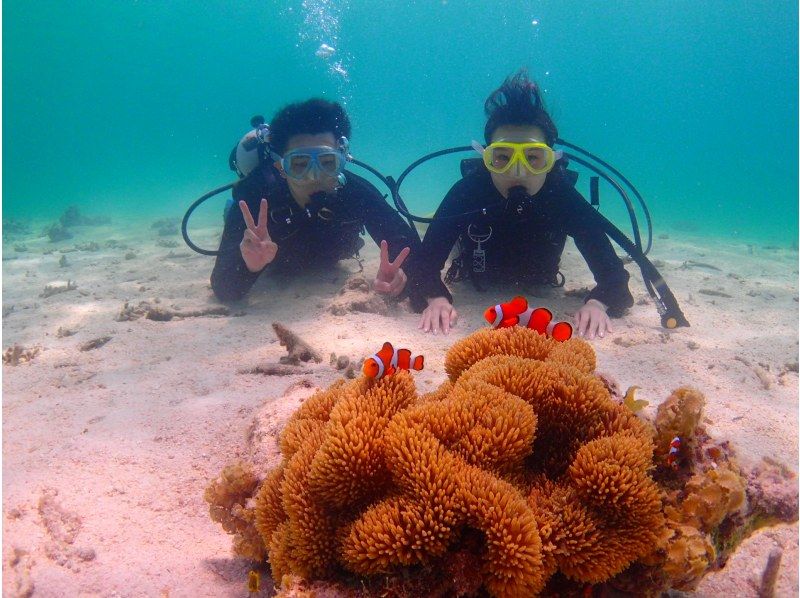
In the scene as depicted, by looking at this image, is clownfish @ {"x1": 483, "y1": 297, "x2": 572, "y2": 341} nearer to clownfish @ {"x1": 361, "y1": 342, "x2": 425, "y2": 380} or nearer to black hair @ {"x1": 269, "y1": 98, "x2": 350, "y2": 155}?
clownfish @ {"x1": 361, "y1": 342, "x2": 425, "y2": 380}

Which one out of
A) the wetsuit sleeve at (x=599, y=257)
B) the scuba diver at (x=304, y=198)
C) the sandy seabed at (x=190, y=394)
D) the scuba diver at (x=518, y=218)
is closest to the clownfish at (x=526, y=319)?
the sandy seabed at (x=190, y=394)

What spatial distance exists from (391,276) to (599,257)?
2730 mm

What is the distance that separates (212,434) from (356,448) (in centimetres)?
171

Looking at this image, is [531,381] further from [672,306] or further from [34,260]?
[34,260]

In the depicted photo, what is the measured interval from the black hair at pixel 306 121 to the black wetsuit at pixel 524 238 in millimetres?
2035

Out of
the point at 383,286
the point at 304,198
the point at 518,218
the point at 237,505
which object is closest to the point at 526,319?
the point at 237,505

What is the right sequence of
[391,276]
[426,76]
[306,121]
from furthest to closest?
[426,76] < [306,121] < [391,276]

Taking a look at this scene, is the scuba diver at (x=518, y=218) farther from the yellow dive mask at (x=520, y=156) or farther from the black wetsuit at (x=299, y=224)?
the black wetsuit at (x=299, y=224)

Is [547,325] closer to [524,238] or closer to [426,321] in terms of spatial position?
[426,321]

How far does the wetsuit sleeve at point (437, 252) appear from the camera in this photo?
221 inches

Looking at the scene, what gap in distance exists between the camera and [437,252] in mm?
5852

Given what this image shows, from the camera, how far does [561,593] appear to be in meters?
1.65

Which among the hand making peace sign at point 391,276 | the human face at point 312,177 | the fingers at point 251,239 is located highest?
the human face at point 312,177

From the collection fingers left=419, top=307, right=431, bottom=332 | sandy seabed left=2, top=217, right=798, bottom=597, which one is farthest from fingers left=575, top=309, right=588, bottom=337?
fingers left=419, top=307, right=431, bottom=332
